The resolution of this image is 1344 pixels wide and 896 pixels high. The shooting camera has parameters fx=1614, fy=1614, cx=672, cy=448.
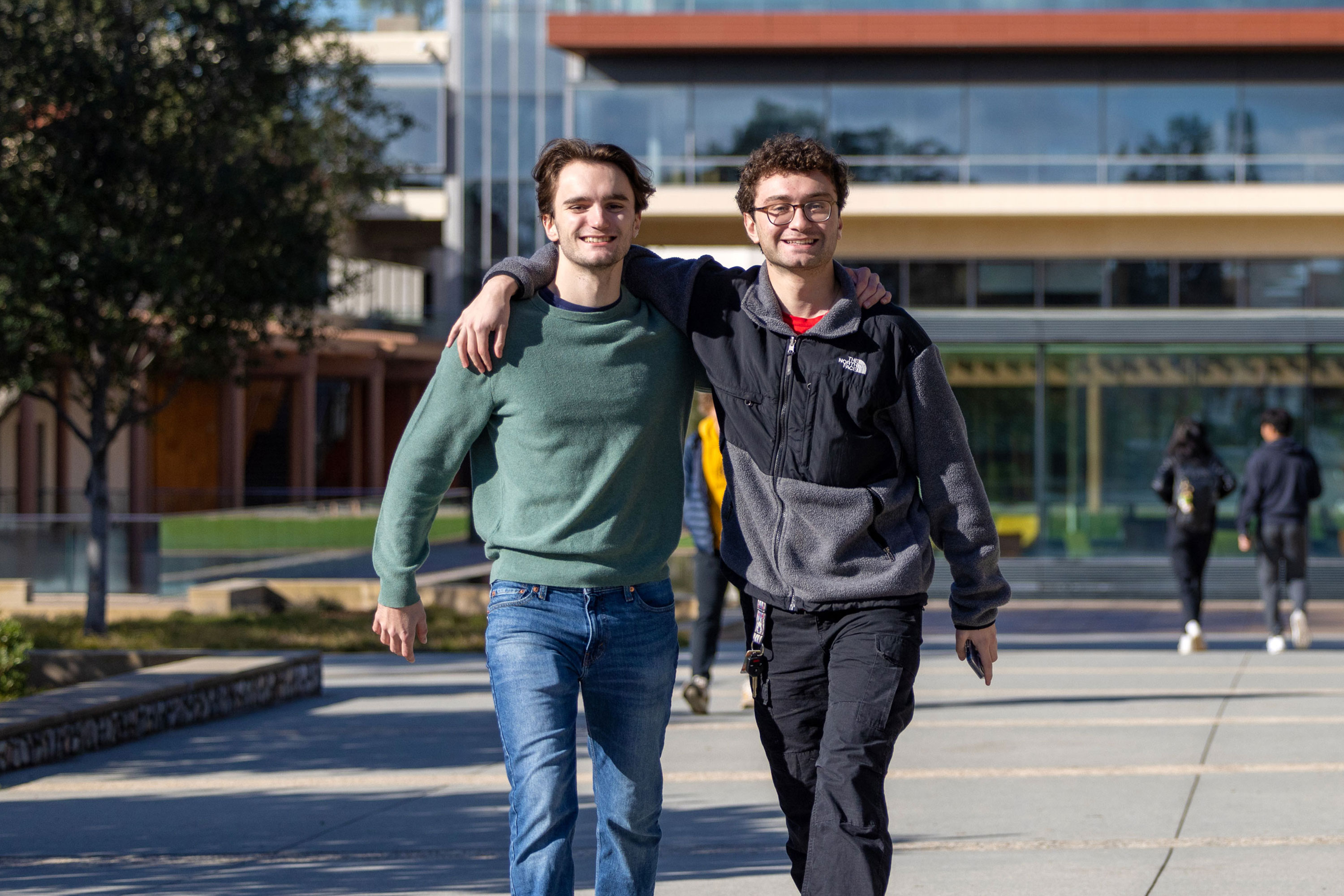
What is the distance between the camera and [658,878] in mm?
5344

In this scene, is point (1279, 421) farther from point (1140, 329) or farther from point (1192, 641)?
point (1140, 329)

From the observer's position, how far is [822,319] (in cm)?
388

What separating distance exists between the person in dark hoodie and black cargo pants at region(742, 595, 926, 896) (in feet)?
31.6

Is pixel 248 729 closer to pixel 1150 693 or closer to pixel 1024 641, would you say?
pixel 1150 693

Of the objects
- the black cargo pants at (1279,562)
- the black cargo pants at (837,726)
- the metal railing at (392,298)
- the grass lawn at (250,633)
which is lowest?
the grass lawn at (250,633)

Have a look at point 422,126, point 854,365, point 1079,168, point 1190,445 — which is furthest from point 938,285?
point 854,365

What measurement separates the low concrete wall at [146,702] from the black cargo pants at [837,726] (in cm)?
494

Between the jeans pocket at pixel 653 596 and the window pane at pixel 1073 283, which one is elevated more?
the window pane at pixel 1073 283

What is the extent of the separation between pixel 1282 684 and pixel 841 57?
17.8 metres

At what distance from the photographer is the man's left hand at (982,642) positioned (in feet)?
12.7

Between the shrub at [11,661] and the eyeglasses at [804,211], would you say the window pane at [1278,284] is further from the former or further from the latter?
the eyeglasses at [804,211]

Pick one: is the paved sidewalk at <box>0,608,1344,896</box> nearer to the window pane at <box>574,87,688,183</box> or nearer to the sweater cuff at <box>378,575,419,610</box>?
the sweater cuff at <box>378,575,419,610</box>

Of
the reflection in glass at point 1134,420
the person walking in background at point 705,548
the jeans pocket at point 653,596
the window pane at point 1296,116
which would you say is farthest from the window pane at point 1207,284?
the jeans pocket at point 653,596

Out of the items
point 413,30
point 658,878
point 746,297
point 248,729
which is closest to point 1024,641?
point 248,729
